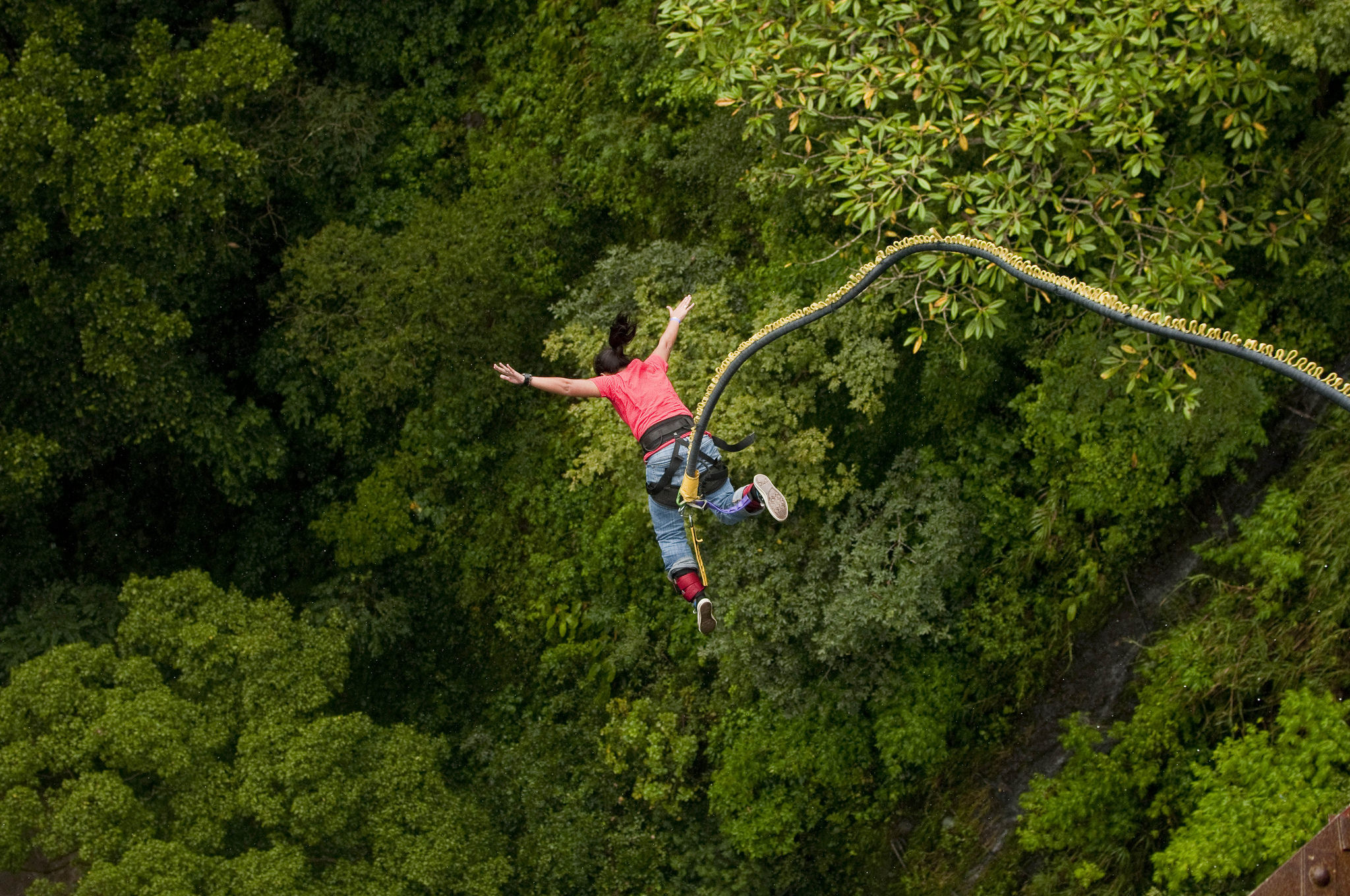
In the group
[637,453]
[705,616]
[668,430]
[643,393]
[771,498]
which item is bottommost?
[705,616]

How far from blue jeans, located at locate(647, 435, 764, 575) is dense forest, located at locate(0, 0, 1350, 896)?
5.95ft

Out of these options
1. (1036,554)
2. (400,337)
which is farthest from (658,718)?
(400,337)

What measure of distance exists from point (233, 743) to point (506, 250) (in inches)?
225

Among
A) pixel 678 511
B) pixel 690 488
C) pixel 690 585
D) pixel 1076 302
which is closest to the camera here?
pixel 1076 302

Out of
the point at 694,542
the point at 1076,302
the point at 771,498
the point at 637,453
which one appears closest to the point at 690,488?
the point at 771,498

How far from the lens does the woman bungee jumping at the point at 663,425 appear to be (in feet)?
23.9

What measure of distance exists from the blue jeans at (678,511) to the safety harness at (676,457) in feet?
0.09

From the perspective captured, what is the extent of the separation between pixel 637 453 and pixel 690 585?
2229 mm

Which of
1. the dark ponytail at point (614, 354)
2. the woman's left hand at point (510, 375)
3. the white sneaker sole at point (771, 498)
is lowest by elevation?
the white sneaker sole at point (771, 498)

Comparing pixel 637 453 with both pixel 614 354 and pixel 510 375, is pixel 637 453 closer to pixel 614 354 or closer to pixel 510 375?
pixel 614 354

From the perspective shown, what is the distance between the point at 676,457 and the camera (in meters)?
7.19

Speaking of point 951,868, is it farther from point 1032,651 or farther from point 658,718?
point 658,718

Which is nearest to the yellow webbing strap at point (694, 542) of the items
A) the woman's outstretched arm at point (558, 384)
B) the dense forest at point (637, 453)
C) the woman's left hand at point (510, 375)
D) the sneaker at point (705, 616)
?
the sneaker at point (705, 616)

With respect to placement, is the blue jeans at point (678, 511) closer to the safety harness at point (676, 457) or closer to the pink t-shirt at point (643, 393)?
the safety harness at point (676, 457)
